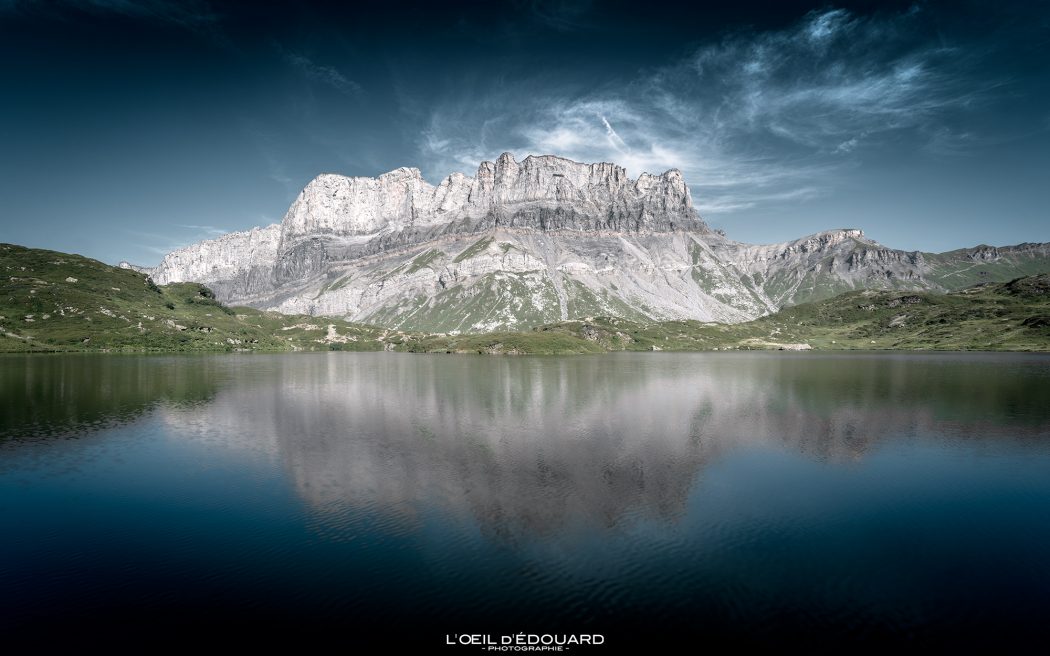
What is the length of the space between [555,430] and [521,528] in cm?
3346

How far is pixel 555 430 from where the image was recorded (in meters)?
67.5

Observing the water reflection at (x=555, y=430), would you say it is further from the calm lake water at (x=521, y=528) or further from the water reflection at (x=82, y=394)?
the water reflection at (x=82, y=394)

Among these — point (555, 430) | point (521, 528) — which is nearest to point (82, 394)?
point (555, 430)

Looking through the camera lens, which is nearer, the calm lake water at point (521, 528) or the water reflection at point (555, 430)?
the calm lake water at point (521, 528)

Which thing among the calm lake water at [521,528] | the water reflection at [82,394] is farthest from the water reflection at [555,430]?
the water reflection at [82,394]

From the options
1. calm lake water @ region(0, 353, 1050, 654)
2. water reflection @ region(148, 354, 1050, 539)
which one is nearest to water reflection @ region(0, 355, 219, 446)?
calm lake water @ region(0, 353, 1050, 654)

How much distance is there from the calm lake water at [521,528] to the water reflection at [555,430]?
554 millimetres

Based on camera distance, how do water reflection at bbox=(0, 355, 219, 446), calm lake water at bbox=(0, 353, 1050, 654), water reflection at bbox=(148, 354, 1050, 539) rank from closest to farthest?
calm lake water at bbox=(0, 353, 1050, 654)
water reflection at bbox=(148, 354, 1050, 539)
water reflection at bbox=(0, 355, 219, 446)

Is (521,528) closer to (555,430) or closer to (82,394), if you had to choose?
(555,430)

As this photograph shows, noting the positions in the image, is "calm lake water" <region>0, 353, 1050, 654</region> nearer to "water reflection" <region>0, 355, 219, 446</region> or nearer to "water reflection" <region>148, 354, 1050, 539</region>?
"water reflection" <region>148, 354, 1050, 539</region>

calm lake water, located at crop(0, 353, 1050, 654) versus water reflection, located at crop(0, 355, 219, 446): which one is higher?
water reflection, located at crop(0, 355, 219, 446)

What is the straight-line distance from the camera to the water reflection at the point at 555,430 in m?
40.3

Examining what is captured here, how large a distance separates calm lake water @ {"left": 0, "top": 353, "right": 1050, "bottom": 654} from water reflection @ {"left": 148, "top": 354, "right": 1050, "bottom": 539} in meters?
0.55

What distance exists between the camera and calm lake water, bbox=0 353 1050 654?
23.7 meters
